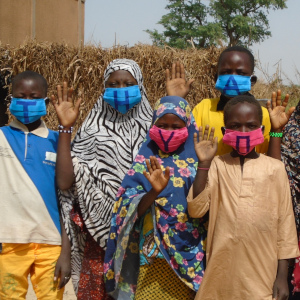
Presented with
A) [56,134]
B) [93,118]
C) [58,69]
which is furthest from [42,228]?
[58,69]

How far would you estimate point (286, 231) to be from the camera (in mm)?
2686

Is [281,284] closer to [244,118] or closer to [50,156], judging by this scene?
[244,118]

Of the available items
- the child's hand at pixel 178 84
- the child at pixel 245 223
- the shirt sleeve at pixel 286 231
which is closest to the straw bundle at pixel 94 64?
the child's hand at pixel 178 84

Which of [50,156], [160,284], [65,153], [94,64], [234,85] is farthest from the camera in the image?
[94,64]

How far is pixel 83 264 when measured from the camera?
3.33 m

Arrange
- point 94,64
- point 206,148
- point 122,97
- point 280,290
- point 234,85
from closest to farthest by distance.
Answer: point 280,290 → point 206,148 → point 234,85 → point 122,97 → point 94,64

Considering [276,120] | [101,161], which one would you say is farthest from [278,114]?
[101,161]

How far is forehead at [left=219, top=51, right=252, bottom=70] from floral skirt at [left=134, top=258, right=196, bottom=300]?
154 cm

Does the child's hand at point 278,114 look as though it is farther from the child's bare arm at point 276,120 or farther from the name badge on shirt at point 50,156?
the name badge on shirt at point 50,156

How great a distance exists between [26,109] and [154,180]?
1.07 metres

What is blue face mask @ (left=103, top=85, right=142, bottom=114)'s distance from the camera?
335 centimetres

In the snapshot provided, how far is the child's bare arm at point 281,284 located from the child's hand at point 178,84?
5.13ft

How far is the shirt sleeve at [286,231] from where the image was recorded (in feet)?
8.77

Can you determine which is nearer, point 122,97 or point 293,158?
point 293,158
